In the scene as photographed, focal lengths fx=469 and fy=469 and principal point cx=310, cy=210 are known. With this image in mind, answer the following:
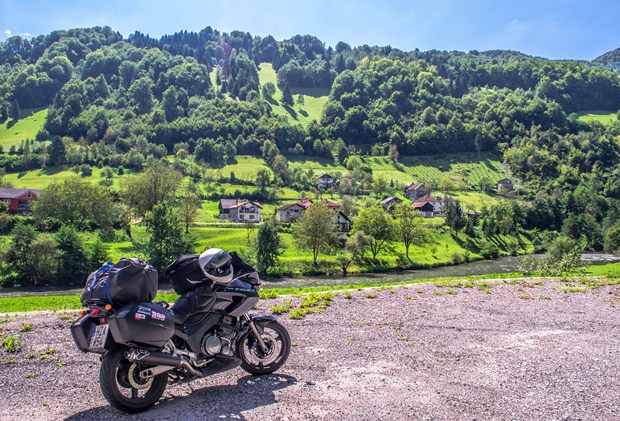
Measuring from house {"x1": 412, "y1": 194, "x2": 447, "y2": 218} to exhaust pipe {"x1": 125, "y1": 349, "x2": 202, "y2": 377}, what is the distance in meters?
98.3

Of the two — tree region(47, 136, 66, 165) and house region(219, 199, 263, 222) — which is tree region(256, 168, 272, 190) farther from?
tree region(47, 136, 66, 165)

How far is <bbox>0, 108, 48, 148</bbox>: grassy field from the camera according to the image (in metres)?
151

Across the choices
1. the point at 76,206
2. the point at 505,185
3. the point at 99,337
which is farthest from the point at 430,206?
the point at 99,337

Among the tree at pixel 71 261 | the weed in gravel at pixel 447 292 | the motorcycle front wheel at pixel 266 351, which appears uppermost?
the motorcycle front wheel at pixel 266 351

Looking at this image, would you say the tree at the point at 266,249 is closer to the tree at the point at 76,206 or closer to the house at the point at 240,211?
the tree at the point at 76,206

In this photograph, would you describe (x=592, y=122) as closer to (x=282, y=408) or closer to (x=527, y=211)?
(x=527, y=211)

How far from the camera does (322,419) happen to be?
636 centimetres

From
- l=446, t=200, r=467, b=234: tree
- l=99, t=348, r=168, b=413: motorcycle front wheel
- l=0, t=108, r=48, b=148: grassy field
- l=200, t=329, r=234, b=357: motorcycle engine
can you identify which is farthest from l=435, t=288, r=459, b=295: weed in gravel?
l=0, t=108, r=48, b=148: grassy field

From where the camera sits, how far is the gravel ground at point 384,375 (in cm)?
668

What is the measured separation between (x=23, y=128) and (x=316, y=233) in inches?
6187

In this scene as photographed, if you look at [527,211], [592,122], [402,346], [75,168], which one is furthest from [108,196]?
[592,122]

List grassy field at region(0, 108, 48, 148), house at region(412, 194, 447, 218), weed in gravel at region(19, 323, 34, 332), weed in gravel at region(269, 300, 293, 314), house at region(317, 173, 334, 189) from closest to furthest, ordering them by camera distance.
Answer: weed in gravel at region(19, 323, 34, 332), weed in gravel at region(269, 300, 293, 314), house at region(412, 194, 447, 218), house at region(317, 173, 334, 189), grassy field at region(0, 108, 48, 148)

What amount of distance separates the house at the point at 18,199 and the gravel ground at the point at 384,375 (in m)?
79.2

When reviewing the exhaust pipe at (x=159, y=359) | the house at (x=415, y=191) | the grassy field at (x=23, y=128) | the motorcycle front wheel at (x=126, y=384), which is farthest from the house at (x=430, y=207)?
the grassy field at (x=23, y=128)
